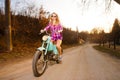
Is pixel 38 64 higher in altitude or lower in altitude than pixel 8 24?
lower

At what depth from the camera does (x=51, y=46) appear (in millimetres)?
7277

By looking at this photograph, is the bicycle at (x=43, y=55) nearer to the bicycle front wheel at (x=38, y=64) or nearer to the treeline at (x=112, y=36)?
the bicycle front wheel at (x=38, y=64)

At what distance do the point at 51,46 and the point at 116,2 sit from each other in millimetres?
7720

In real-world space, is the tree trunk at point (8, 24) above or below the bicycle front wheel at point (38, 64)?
above

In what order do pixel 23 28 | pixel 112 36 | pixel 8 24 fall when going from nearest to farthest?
1. pixel 8 24
2. pixel 23 28
3. pixel 112 36

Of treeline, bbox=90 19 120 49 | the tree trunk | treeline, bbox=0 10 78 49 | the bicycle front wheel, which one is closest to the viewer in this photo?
the bicycle front wheel

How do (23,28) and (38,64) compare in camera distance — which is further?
(23,28)

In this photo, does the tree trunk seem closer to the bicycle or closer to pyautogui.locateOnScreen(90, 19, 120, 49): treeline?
the bicycle

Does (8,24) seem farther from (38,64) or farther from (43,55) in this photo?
(38,64)

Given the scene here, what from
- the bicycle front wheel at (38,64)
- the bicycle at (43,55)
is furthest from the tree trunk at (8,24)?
the bicycle front wheel at (38,64)

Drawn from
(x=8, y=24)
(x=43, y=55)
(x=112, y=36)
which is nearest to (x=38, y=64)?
(x=43, y=55)

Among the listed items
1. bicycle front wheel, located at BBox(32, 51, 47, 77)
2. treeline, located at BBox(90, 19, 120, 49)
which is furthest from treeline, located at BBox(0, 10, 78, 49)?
treeline, located at BBox(90, 19, 120, 49)

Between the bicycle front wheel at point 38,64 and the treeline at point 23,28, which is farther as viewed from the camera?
the treeline at point 23,28

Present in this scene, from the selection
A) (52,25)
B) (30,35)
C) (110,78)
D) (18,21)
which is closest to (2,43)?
(18,21)
